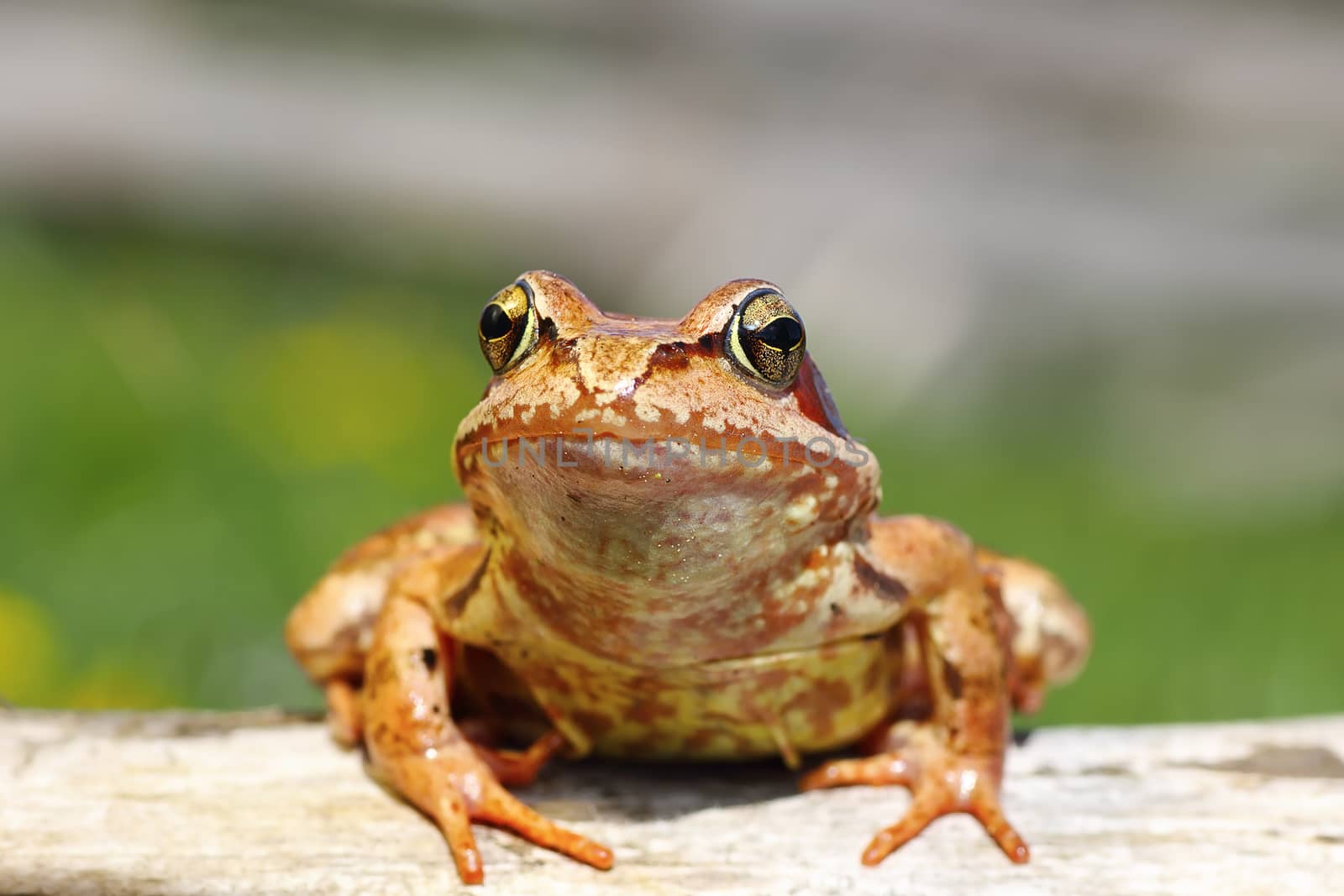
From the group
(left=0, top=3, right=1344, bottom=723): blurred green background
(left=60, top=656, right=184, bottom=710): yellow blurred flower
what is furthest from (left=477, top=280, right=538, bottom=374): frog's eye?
(left=0, top=3, right=1344, bottom=723): blurred green background

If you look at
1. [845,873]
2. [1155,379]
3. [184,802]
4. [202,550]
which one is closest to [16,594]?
[202,550]

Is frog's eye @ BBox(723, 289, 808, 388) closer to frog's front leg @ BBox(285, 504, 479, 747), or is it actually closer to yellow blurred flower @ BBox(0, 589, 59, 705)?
frog's front leg @ BBox(285, 504, 479, 747)

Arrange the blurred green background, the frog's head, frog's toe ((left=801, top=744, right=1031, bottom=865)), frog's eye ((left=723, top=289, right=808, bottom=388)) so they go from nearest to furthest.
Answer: the frog's head → frog's eye ((left=723, top=289, right=808, bottom=388)) → frog's toe ((left=801, top=744, right=1031, bottom=865)) → the blurred green background

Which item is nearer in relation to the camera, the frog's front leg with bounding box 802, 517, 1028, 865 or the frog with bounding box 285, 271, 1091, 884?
the frog with bounding box 285, 271, 1091, 884

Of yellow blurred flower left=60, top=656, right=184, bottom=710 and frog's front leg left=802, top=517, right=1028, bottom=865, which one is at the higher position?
frog's front leg left=802, top=517, right=1028, bottom=865

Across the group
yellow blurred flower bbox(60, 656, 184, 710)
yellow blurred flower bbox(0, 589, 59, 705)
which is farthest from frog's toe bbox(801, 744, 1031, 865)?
yellow blurred flower bbox(0, 589, 59, 705)

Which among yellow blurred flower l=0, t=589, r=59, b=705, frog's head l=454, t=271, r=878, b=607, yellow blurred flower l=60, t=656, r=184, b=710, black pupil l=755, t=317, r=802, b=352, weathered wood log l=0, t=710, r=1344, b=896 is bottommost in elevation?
yellow blurred flower l=60, t=656, r=184, b=710

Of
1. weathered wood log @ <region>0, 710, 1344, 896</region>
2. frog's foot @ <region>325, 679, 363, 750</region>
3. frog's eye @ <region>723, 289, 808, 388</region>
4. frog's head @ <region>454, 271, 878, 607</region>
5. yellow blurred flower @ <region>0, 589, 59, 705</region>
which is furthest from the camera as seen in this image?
yellow blurred flower @ <region>0, 589, 59, 705</region>

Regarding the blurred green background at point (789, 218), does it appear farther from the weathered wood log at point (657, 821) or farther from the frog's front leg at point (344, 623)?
the weathered wood log at point (657, 821)
